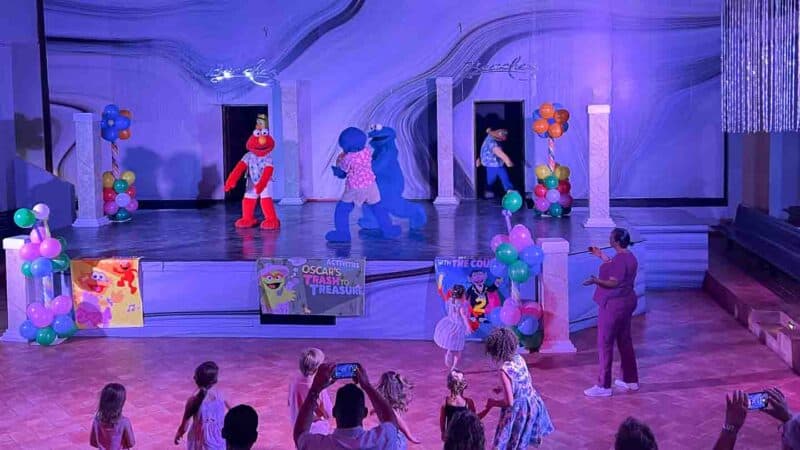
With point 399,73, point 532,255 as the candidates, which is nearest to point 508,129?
point 399,73

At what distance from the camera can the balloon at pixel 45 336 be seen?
9.86 metres

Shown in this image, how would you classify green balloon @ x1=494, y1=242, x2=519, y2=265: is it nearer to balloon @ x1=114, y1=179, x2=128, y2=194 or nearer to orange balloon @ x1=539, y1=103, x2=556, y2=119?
orange balloon @ x1=539, y1=103, x2=556, y2=119

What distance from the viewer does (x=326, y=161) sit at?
1686 centimetres

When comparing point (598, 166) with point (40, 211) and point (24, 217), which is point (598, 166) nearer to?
point (40, 211)

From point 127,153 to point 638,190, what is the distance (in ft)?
28.4

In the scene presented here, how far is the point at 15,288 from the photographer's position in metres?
10.1

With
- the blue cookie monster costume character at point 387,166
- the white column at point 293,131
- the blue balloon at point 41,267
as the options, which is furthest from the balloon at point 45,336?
the white column at point 293,131

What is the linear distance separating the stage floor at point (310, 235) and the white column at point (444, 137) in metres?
0.85

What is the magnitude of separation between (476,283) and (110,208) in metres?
6.92

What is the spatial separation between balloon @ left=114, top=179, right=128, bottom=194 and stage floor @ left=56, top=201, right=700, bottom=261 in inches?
19.4

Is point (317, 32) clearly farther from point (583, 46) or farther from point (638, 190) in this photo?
point (638, 190)

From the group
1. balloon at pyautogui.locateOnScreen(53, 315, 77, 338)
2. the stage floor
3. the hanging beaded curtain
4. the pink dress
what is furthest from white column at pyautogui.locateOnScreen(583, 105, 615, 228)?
the pink dress

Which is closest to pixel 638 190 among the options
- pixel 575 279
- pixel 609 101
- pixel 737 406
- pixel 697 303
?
pixel 609 101

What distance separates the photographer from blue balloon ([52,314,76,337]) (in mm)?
9945
